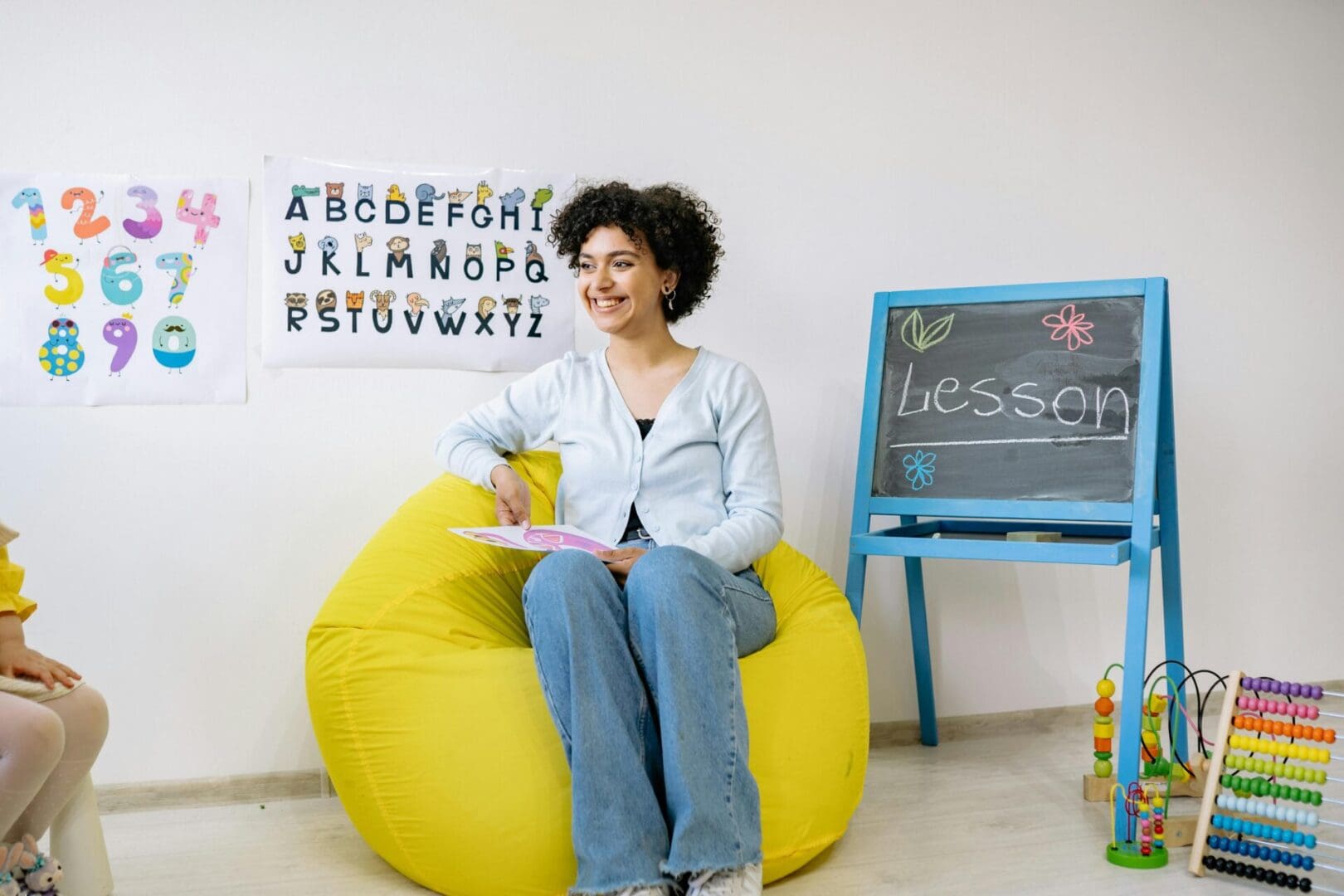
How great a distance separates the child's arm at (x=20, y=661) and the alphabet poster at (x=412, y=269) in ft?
3.01

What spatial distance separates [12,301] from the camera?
7.35ft

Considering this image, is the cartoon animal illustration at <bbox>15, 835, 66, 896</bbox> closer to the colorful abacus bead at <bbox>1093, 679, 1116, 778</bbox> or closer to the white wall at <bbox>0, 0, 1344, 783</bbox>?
the white wall at <bbox>0, 0, 1344, 783</bbox>

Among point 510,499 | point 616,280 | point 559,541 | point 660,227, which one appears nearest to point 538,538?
point 559,541

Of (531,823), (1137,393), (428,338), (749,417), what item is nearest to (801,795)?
(531,823)

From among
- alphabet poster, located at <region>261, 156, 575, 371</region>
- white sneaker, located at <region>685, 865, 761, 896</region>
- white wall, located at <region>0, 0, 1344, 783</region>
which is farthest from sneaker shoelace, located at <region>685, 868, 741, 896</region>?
alphabet poster, located at <region>261, 156, 575, 371</region>

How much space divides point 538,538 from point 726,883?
583 mm

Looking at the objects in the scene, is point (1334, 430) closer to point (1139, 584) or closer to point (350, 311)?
point (1139, 584)

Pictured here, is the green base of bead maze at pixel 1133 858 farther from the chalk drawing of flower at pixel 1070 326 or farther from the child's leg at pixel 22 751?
the child's leg at pixel 22 751

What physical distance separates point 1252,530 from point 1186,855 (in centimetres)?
137

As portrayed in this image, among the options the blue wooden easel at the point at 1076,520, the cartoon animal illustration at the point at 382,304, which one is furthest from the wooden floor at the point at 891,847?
the cartoon animal illustration at the point at 382,304

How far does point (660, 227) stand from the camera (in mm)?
2100

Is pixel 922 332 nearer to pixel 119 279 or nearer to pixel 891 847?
pixel 891 847

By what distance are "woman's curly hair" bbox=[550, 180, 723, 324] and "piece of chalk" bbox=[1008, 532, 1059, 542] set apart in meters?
0.78

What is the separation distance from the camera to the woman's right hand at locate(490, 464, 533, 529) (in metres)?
2.04
